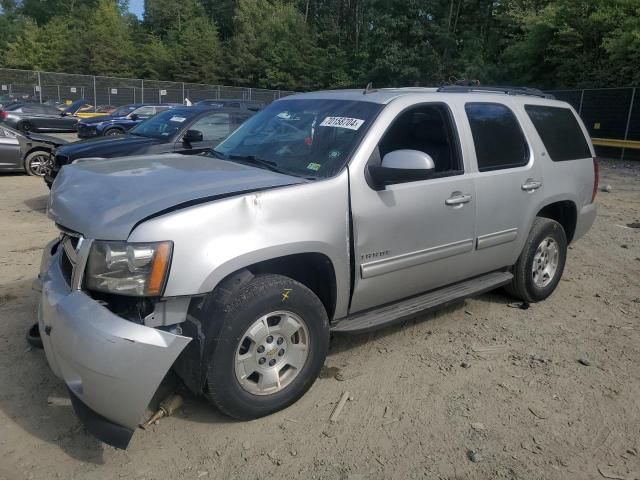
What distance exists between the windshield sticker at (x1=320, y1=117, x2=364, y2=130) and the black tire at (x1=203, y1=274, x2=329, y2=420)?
1196 mm

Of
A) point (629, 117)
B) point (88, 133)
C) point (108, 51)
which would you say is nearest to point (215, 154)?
point (629, 117)

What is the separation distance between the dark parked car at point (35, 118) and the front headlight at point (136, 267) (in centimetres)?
2277

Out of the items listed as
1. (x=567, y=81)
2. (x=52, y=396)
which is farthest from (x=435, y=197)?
(x=567, y=81)

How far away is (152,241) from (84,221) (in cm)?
47

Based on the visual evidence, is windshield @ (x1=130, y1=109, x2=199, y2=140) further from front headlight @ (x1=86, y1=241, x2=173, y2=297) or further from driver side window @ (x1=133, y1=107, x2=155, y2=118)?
driver side window @ (x1=133, y1=107, x2=155, y2=118)

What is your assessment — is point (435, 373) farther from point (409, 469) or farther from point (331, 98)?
point (331, 98)

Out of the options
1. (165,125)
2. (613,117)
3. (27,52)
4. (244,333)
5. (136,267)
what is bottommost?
(244,333)

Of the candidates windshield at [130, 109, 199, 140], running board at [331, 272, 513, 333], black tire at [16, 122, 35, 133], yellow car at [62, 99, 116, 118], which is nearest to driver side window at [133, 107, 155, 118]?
black tire at [16, 122, 35, 133]

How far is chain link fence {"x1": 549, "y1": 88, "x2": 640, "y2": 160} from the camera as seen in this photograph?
17.8m

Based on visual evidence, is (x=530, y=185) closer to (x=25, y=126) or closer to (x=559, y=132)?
(x=559, y=132)

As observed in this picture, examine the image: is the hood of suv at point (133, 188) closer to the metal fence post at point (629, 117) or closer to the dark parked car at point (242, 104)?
the dark parked car at point (242, 104)

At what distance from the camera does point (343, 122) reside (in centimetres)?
368

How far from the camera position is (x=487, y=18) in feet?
123

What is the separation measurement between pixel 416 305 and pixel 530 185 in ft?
5.19
